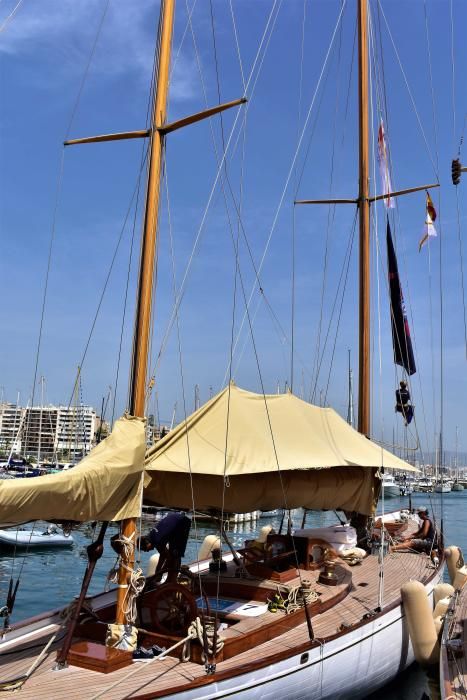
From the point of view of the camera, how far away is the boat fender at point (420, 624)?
1212 centimetres

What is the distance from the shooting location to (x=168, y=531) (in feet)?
33.6

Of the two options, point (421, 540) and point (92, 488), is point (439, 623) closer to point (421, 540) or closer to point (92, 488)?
point (421, 540)

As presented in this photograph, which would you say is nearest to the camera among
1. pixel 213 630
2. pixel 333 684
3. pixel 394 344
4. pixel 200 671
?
pixel 200 671

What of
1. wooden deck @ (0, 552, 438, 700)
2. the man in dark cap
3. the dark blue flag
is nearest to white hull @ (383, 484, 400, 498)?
the dark blue flag

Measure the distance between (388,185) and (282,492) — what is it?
14543 millimetres

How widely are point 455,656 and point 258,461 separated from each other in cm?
479

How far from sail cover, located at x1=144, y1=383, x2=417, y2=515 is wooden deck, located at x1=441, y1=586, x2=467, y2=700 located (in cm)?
284

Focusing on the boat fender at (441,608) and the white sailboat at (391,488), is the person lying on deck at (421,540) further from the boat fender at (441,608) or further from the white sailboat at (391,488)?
the white sailboat at (391,488)

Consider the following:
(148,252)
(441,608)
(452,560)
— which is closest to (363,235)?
(452,560)

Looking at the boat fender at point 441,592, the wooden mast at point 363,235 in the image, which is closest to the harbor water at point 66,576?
the boat fender at point 441,592

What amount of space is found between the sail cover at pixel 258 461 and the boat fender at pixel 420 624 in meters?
2.24

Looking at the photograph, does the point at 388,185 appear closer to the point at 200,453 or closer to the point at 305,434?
the point at 305,434

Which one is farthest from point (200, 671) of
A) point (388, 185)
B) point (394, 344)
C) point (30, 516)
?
point (388, 185)

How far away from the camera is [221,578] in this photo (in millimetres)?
12430
